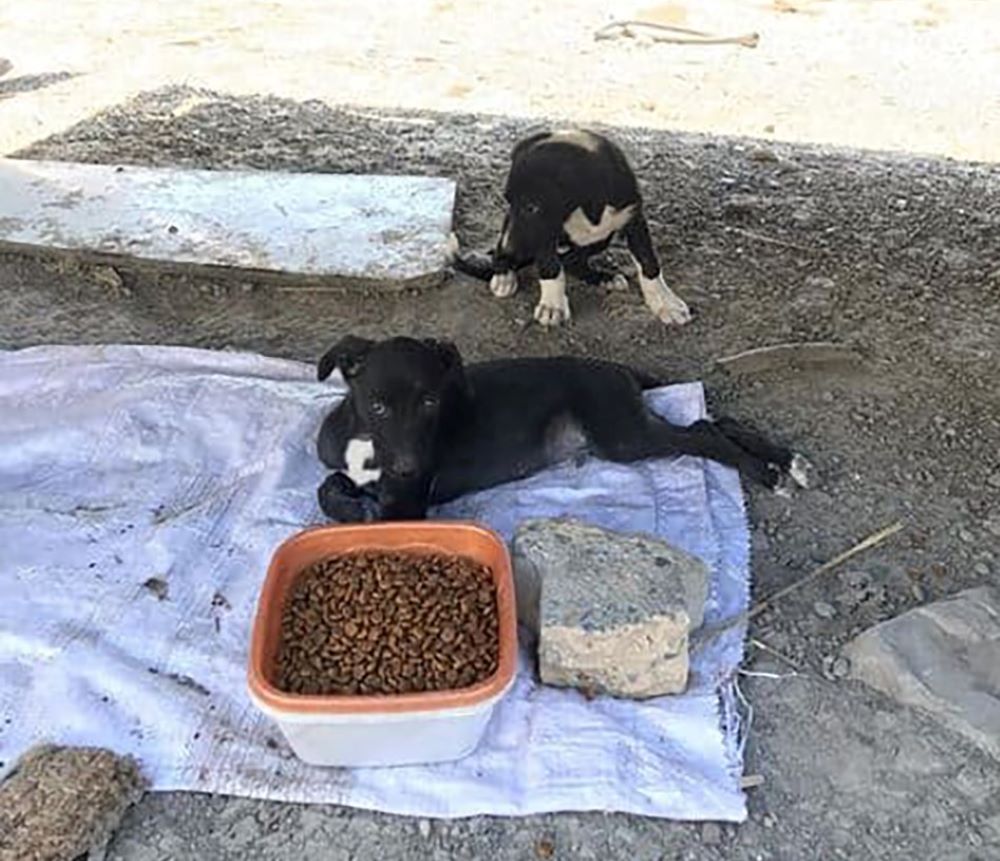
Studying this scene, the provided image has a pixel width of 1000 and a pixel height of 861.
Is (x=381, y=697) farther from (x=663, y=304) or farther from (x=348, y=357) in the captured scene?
(x=663, y=304)

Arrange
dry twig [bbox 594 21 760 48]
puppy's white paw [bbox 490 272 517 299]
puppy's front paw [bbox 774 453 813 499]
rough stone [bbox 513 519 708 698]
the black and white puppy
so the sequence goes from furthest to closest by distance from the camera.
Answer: dry twig [bbox 594 21 760 48]
puppy's white paw [bbox 490 272 517 299]
the black and white puppy
puppy's front paw [bbox 774 453 813 499]
rough stone [bbox 513 519 708 698]

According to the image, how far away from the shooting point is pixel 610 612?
3268 mm

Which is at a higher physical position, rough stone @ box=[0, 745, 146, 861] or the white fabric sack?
rough stone @ box=[0, 745, 146, 861]

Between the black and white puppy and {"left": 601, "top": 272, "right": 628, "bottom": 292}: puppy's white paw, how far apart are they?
14 cm

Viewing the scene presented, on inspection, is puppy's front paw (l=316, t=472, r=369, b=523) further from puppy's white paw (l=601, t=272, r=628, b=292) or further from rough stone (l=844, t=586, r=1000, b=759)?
puppy's white paw (l=601, t=272, r=628, b=292)

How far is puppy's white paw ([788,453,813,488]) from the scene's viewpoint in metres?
4.21

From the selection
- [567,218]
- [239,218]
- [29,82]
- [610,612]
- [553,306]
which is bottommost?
[29,82]

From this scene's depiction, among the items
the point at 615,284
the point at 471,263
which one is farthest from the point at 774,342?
the point at 471,263

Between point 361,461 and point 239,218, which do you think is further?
point 239,218

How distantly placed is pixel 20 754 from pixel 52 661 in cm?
31

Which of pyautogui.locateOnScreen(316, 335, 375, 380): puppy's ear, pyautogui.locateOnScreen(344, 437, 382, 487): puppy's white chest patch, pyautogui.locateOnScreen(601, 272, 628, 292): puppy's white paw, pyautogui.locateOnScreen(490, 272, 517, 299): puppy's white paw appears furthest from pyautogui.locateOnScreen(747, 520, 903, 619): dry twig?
pyautogui.locateOnScreen(490, 272, 517, 299): puppy's white paw

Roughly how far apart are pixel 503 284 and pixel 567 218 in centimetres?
54

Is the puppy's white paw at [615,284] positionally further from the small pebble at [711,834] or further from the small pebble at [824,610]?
the small pebble at [711,834]

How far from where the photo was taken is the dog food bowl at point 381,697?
292 centimetres
